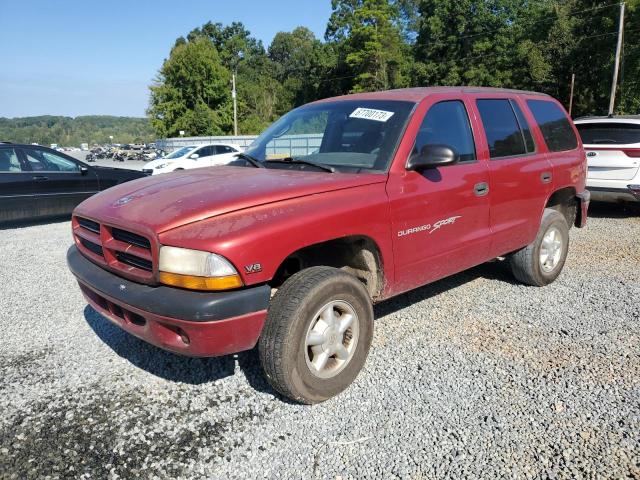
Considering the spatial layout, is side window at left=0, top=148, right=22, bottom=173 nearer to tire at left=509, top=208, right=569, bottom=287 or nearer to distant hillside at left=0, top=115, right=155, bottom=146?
tire at left=509, top=208, right=569, bottom=287

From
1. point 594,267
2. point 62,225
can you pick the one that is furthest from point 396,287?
point 62,225

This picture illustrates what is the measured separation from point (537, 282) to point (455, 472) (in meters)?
3.00

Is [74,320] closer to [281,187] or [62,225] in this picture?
[281,187]

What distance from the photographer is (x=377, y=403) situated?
9.62 feet

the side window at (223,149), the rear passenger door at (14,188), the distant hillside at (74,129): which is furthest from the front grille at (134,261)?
the distant hillside at (74,129)

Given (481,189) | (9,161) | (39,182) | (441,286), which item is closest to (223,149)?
(39,182)

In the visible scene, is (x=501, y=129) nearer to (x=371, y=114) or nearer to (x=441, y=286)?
(x=371, y=114)

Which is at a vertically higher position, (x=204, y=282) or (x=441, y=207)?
(x=441, y=207)

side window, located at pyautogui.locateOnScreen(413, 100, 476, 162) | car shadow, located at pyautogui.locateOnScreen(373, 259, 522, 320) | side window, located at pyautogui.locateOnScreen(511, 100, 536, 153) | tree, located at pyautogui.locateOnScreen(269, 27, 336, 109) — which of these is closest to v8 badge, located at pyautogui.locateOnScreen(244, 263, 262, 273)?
side window, located at pyautogui.locateOnScreen(413, 100, 476, 162)

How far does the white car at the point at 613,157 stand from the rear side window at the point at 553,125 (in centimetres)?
311

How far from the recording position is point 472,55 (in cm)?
4919

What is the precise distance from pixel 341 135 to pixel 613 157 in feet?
19.7

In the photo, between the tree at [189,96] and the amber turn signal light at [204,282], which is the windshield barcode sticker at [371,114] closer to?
the amber turn signal light at [204,282]

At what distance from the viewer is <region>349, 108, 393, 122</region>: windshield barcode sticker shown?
3553 mm
